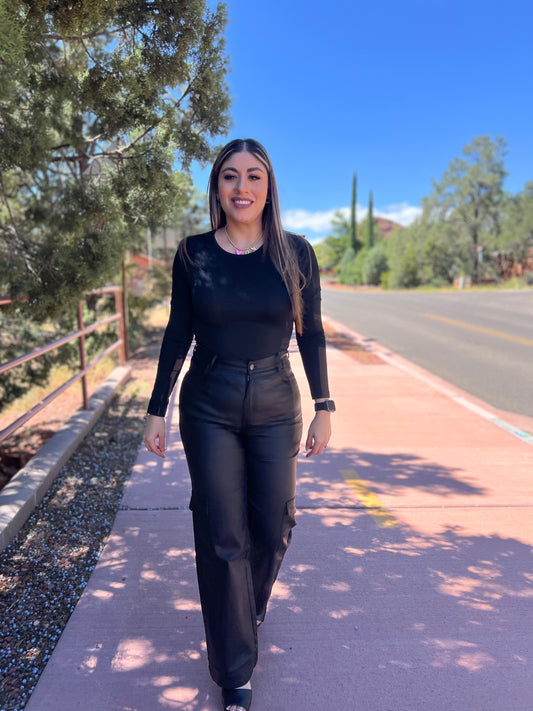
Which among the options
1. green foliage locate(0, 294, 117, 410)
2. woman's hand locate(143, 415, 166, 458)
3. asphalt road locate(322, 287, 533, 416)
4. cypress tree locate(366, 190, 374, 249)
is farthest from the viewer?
cypress tree locate(366, 190, 374, 249)

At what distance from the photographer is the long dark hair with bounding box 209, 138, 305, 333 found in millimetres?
2129

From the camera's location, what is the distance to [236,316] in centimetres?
205

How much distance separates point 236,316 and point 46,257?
2342 millimetres

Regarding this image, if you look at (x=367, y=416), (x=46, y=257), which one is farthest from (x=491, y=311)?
(x=46, y=257)

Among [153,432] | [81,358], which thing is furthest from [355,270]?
[153,432]

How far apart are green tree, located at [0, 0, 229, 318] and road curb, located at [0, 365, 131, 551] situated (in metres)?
1.07

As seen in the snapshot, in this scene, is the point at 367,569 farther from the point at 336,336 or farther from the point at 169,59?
the point at 336,336

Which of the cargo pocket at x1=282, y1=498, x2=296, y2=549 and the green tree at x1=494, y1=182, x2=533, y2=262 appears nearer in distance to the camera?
the cargo pocket at x1=282, y1=498, x2=296, y2=549

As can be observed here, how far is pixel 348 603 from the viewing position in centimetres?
271

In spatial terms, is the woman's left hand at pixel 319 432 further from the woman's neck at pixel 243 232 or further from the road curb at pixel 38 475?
the road curb at pixel 38 475

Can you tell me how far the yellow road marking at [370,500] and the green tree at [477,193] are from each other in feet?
156

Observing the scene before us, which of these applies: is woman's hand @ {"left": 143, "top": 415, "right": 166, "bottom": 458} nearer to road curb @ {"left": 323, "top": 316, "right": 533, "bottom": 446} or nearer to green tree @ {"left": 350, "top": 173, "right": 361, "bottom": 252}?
road curb @ {"left": 323, "top": 316, "right": 533, "bottom": 446}

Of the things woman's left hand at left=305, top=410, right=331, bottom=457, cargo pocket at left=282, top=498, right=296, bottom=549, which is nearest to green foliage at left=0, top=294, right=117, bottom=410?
woman's left hand at left=305, top=410, right=331, bottom=457

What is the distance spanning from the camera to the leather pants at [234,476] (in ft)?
6.61
